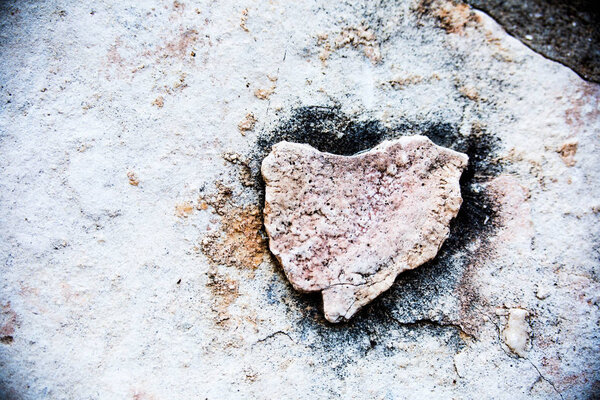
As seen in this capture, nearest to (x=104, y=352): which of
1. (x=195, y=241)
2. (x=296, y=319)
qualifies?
(x=195, y=241)

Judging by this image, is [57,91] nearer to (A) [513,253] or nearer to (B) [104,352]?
(B) [104,352]

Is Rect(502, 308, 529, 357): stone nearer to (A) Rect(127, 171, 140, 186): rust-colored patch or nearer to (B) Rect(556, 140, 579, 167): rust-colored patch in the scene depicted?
(B) Rect(556, 140, 579, 167): rust-colored patch

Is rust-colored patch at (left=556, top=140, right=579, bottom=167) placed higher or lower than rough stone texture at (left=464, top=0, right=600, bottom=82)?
lower

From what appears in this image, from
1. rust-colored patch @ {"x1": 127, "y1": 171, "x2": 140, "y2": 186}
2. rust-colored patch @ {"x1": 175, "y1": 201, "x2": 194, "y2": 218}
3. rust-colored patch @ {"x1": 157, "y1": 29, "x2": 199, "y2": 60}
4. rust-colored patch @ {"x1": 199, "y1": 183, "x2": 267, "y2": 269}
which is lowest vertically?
rust-colored patch @ {"x1": 199, "y1": 183, "x2": 267, "y2": 269}

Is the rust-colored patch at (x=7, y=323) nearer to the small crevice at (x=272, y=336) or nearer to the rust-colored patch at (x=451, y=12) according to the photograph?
the small crevice at (x=272, y=336)

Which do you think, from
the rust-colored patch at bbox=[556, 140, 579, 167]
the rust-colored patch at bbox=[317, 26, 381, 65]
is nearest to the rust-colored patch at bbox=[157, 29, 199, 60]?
the rust-colored patch at bbox=[317, 26, 381, 65]

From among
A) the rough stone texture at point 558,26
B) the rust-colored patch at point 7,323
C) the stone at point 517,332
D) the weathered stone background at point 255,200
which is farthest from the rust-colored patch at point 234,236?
the rough stone texture at point 558,26
